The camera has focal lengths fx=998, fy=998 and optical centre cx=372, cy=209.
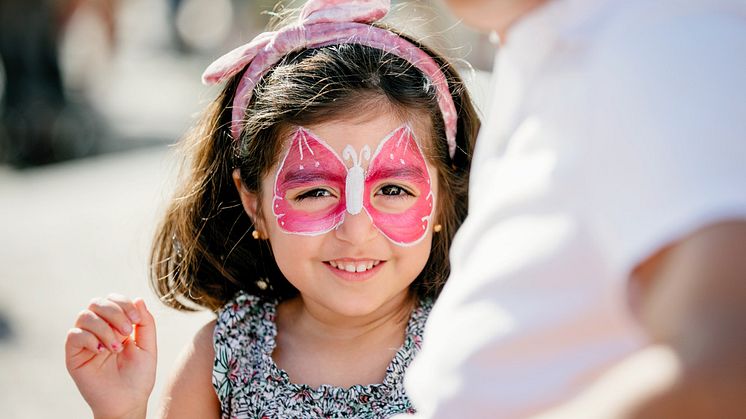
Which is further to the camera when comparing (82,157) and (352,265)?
(82,157)

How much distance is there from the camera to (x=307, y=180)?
2.19m

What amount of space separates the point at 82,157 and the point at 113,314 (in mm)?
6931

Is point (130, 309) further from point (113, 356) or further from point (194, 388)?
point (194, 388)

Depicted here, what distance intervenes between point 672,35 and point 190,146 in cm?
184

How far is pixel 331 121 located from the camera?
2193 mm

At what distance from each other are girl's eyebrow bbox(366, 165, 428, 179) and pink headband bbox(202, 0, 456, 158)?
0.57ft

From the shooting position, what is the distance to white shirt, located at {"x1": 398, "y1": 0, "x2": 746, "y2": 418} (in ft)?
2.76

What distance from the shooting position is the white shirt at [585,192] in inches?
33.1

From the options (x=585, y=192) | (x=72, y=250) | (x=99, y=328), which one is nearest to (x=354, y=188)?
(x=99, y=328)

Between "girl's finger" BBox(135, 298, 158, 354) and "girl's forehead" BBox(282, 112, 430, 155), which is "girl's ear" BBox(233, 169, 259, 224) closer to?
"girl's forehead" BBox(282, 112, 430, 155)

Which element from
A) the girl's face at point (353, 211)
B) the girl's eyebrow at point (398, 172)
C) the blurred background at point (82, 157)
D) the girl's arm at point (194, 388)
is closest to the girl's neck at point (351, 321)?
the girl's face at point (353, 211)

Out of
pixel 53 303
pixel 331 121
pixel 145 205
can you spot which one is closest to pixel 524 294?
pixel 331 121

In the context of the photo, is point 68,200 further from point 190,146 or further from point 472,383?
point 472,383

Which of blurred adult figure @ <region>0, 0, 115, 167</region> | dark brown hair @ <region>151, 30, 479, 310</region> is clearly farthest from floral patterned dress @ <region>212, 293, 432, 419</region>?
blurred adult figure @ <region>0, 0, 115, 167</region>
